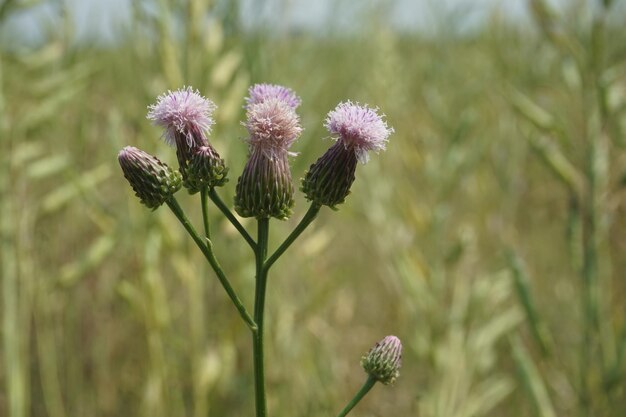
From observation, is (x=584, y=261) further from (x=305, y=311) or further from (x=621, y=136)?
(x=305, y=311)

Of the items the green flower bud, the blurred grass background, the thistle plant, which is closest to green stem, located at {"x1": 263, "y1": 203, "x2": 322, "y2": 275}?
the thistle plant

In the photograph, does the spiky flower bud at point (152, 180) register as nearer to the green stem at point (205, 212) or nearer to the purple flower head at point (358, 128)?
the green stem at point (205, 212)

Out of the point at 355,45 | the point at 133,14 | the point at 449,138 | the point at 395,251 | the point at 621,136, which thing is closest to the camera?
the point at 621,136

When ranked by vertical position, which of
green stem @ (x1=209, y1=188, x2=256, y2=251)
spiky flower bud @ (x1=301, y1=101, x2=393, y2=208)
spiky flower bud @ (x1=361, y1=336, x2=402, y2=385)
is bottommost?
spiky flower bud @ (x1=361, y1=336, x2=402, y2=385)

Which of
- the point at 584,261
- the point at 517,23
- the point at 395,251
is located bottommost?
the point at 584,261

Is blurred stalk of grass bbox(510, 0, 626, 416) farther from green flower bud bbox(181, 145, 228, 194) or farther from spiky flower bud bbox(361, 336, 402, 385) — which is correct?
green flower bud bbox(181, 145, 228, 194)

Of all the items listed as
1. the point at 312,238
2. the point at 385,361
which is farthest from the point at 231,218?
the point at 312,238

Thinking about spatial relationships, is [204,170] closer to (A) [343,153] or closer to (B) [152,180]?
(B) [152,180]

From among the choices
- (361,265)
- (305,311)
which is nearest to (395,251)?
(305,311)
